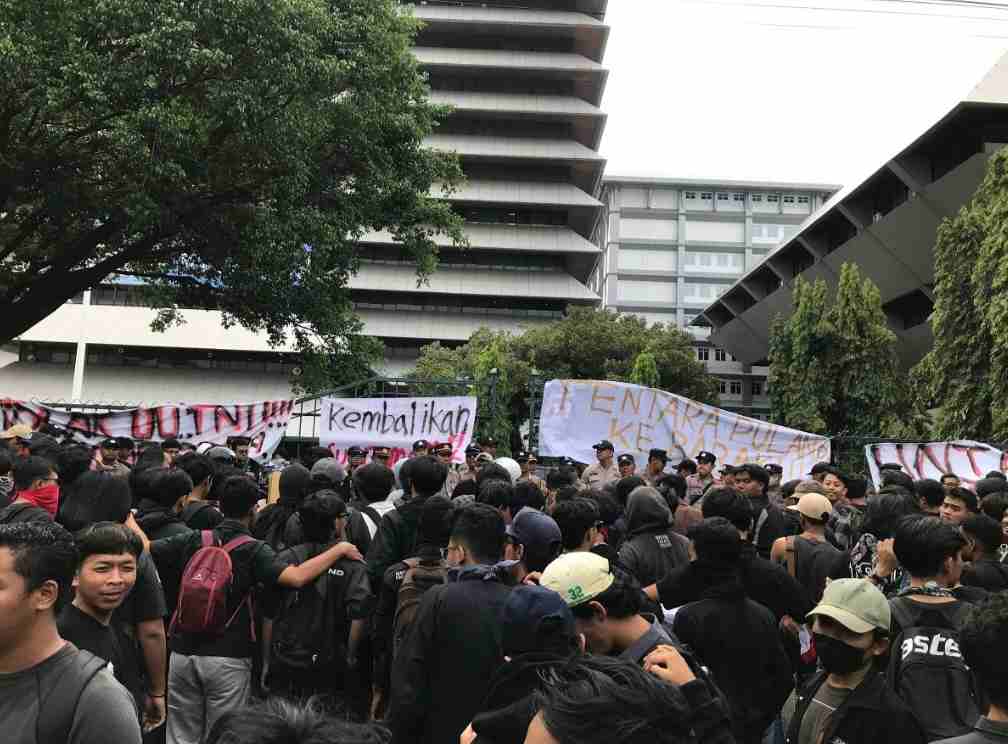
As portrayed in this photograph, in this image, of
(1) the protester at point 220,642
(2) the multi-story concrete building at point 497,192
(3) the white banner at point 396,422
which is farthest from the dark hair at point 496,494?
(2) the multi-story concrete building at point 497,192

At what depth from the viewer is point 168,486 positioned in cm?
475

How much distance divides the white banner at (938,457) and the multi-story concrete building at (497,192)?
41.0 m

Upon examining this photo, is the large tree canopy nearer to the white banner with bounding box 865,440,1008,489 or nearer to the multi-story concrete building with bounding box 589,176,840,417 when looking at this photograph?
the white banner with bounding box 865,440,1008,489

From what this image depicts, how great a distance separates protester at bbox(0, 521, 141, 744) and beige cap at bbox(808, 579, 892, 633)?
1.99m

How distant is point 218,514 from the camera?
4836mm

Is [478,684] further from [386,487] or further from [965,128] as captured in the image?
[965,128]

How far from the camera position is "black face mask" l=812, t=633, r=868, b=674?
273cm

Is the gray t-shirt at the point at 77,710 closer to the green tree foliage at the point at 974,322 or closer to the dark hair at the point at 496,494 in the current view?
the dark hair at the point at 496,494

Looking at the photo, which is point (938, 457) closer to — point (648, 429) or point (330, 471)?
point (648, 429)

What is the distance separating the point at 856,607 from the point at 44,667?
2.28 meters

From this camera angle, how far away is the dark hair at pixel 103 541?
3.27m

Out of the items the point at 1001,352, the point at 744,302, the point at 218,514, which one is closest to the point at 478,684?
the point at 218,514

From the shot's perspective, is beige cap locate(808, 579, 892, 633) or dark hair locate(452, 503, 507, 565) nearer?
beige cap locate(808, 579, 892, 633)

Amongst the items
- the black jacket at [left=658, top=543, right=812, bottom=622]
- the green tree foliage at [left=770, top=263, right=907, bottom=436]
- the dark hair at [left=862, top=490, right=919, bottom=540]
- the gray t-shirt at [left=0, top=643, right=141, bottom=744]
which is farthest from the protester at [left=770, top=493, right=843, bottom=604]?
the green tree foliage at [left=770, top=263, right=907, bottom=436]
